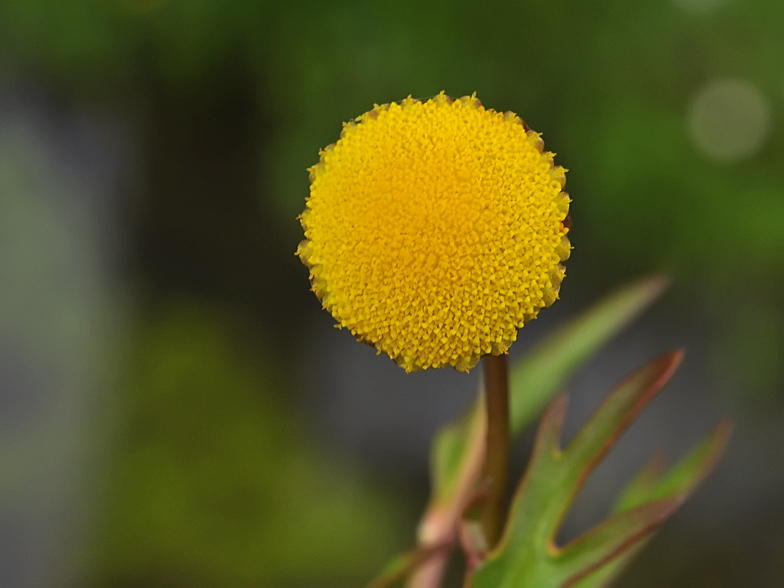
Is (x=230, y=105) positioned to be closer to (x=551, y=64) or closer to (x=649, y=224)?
(x=551, y=64)

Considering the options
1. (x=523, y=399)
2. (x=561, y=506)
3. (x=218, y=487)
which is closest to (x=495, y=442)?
(x=561, y=506)

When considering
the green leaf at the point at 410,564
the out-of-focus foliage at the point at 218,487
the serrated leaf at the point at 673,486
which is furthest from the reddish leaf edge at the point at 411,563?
the out-of-focus foliage at the point at 218,487

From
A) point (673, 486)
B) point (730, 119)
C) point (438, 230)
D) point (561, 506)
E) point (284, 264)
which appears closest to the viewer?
point (438, 230)

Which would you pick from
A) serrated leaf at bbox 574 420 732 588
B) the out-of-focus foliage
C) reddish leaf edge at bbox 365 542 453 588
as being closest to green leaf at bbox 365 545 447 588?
reddish leaf edge at bbox 365 542 453 588

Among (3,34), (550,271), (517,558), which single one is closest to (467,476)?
(517,558)

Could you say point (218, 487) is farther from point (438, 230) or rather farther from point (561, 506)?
point (438, 230)

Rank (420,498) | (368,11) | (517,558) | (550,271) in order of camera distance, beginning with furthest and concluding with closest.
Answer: (420,498) < (368,11) < (517,558) < (550,271)

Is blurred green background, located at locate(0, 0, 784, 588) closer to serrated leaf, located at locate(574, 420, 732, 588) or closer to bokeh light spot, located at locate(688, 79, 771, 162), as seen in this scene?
bokeh light spot, located at locate(688, 79, 771, 162)

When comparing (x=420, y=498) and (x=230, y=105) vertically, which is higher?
(x=230, y=105)
